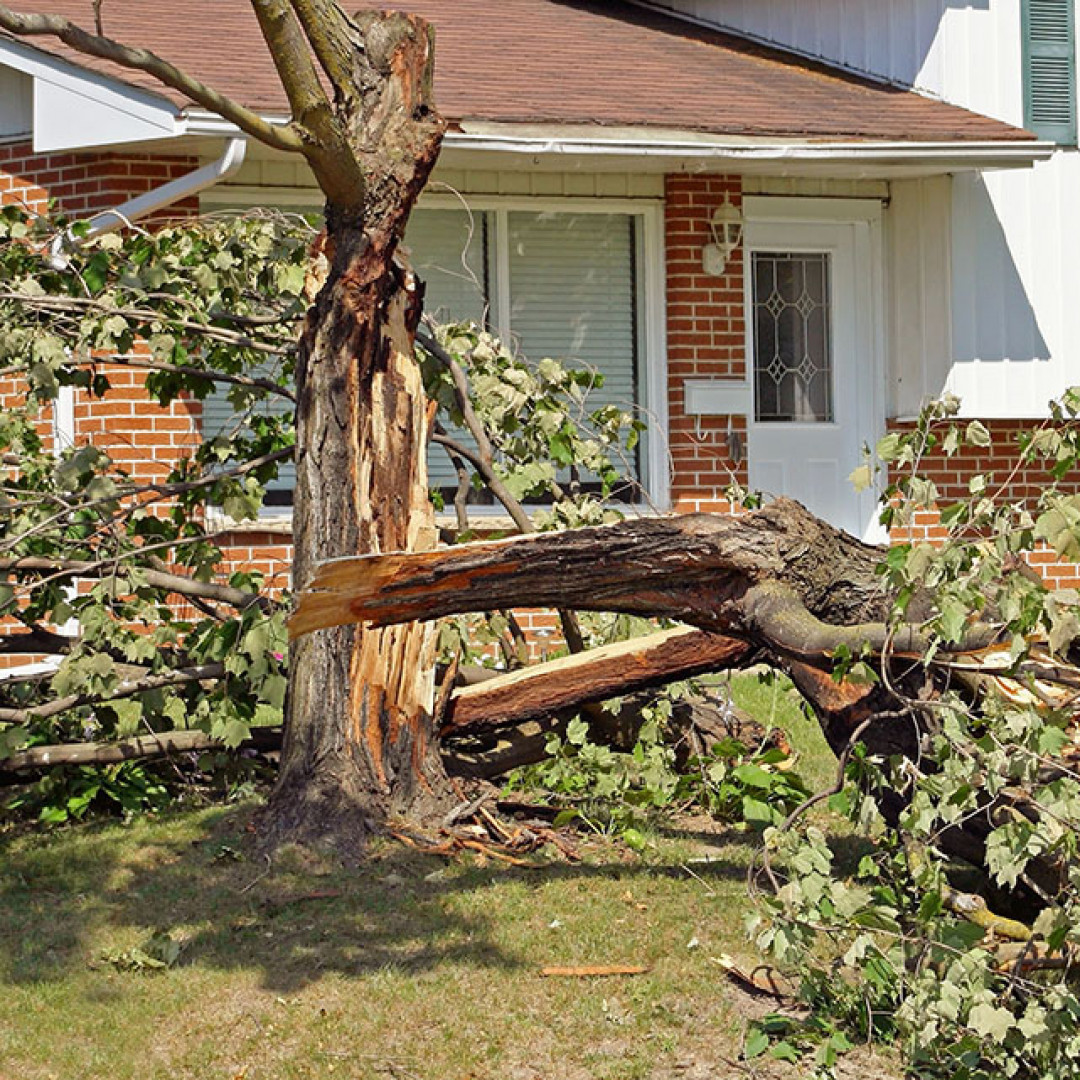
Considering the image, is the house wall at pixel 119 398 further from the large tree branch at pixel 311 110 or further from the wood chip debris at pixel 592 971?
the wood chip debris at pixel 592 971

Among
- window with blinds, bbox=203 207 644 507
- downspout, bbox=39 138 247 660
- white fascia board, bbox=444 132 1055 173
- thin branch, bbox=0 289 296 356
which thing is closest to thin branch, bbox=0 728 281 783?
thin branch, bbox=0 289 296 356

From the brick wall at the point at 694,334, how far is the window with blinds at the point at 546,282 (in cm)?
27

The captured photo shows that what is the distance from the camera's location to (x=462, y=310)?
38.2ft

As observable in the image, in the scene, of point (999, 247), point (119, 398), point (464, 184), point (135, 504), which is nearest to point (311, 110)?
point (135, 504)

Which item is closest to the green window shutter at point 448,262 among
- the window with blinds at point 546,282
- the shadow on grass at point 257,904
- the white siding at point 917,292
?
the window with blinds at point 546,282

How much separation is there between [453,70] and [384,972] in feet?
24.8

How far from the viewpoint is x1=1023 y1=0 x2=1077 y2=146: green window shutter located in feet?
40.6

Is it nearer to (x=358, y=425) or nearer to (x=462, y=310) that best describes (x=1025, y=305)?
(x=462, y=310)

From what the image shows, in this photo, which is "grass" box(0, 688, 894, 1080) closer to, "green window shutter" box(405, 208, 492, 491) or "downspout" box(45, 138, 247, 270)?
"downspout" box(45, 138, 247, 270)

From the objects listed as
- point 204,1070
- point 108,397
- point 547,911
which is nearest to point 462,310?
point 108,397

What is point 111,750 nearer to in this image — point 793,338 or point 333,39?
point 333,39

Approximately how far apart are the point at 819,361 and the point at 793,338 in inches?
9.6

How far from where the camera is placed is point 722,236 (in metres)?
11.7

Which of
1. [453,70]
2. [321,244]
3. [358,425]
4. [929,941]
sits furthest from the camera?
[453,70]
